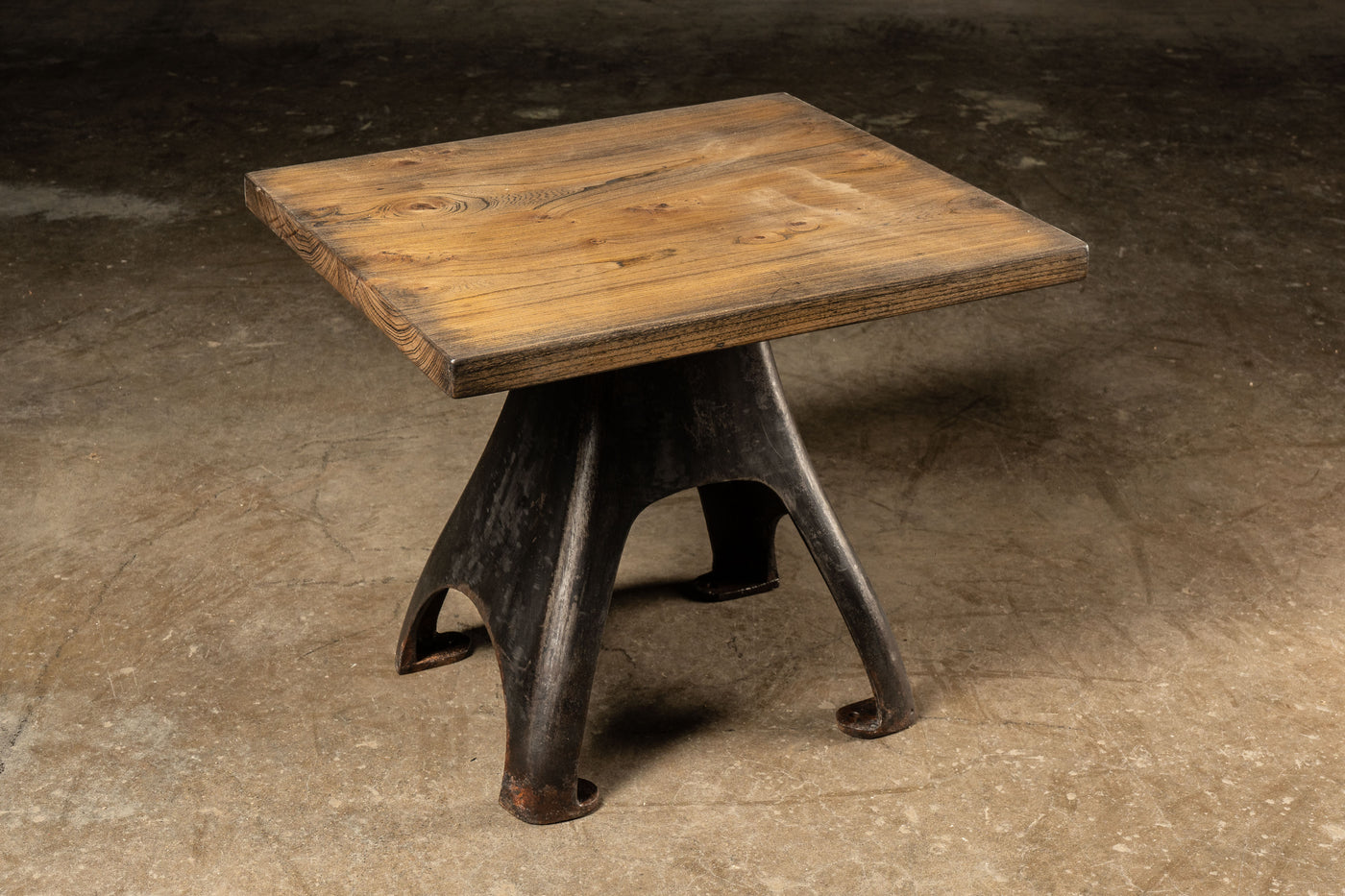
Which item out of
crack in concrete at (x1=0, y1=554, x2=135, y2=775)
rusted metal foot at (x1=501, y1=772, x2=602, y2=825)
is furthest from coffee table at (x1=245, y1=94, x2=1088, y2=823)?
crack in concrete at (x1=0, y1=554, x2=135, y2=775)

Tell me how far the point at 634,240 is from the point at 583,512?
326 mm

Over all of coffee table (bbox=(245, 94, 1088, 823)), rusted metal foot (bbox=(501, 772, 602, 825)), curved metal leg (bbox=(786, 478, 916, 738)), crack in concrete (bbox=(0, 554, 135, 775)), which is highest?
coffee table (bbox=(245, 94, 1088, 823))

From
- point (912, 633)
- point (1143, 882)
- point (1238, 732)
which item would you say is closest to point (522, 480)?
point (912, 633)

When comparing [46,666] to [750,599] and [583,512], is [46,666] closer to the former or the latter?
[583,512]

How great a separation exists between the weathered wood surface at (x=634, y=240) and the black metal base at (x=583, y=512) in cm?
18

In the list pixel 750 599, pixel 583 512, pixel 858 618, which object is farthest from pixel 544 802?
pixel 750 599

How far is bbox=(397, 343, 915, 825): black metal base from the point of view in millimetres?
1764

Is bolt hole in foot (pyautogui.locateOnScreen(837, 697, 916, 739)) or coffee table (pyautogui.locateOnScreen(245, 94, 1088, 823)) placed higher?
coffee table (pyautogui.locateOnScreen(245, 94, 1088, 823))

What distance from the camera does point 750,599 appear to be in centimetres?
228

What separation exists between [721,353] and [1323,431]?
4.92 feet

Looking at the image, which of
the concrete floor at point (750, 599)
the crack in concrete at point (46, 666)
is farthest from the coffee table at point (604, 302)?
the crack in concrete at point (46, 666)

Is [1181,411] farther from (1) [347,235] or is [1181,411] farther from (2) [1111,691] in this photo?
(1) [347,235]

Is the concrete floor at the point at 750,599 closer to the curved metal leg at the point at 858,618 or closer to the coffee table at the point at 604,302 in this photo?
the curved metal leg at the point at 858,618

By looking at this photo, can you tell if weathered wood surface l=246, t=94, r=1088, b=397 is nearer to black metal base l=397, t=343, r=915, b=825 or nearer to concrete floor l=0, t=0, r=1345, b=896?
black metal base l=397, t=343, r=915, b=825
